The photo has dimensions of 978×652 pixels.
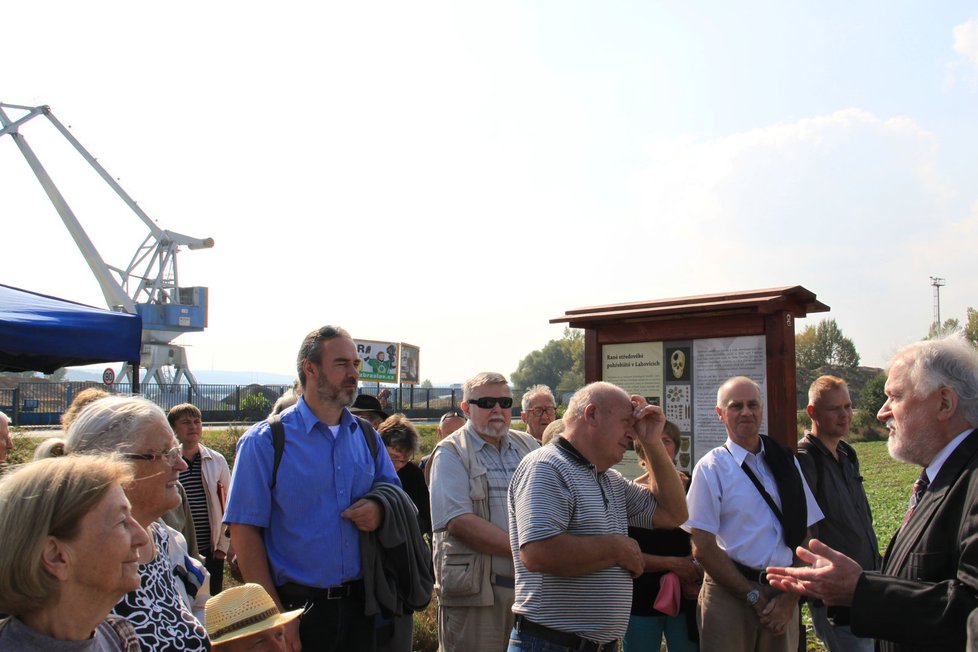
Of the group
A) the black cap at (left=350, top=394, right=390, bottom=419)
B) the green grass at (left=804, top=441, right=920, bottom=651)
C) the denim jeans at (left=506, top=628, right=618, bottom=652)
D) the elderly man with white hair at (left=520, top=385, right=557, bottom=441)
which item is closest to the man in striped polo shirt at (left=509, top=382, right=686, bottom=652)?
the denim jeans at (left=506, top=628, right=618, bottom=652)

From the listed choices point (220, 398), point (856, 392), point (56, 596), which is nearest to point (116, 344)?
point (56, 596)

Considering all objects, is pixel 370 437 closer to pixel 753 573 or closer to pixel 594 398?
pixel 594 398

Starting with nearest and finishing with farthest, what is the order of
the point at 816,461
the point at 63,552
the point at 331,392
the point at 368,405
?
the point at 63,552
the point at 331,392
the point at 816,461
the point at 368,405

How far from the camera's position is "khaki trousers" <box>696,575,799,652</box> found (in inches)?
160

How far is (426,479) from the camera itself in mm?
6355

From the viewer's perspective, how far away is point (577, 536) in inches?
124

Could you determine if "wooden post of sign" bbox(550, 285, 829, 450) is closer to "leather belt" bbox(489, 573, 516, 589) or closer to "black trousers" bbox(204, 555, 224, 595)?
"leather belt" bbox(489, 573, 516, 589)

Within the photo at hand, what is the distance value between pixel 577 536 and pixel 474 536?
0.93 meters

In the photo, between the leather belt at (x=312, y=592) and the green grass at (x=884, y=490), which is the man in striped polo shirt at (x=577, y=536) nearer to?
the leather belt at (x=312, y=592)

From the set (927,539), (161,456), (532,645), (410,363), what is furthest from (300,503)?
(410,363)

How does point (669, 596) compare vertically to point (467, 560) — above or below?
below

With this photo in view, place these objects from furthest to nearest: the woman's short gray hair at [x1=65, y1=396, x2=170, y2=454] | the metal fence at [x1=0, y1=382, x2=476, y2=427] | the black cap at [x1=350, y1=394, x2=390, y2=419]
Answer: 1. the metal fence at [x1=0, y1=382, x2=476, y2=427]
2. the black cap at [x1=350, y1=394, x2=390, y2=419]
3. the woman's short gray hair at [x1=65, y1=396, x2=170, y2=454]

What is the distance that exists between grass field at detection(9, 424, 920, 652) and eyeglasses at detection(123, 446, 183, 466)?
427cm

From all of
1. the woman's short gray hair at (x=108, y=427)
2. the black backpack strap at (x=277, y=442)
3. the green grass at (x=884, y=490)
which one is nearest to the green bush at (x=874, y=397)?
the green grass at (x=884, y=490)
